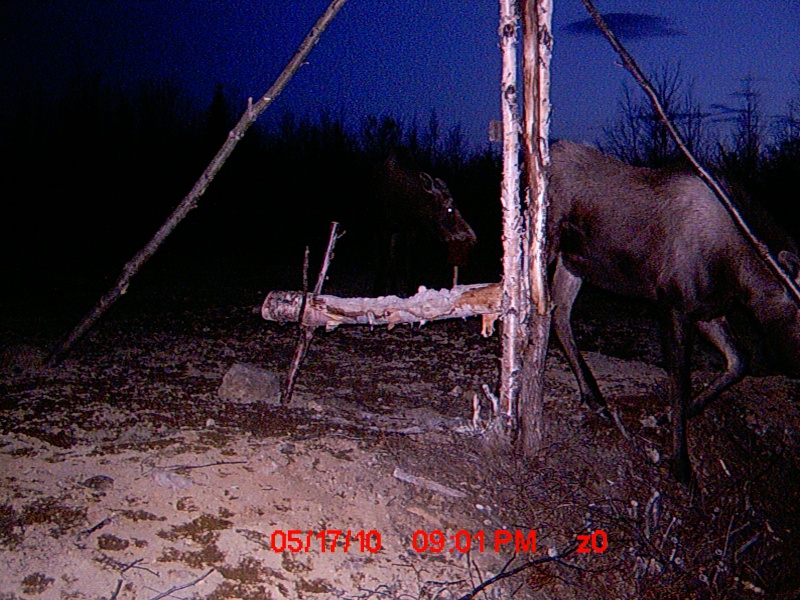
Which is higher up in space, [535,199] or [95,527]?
[535,199]

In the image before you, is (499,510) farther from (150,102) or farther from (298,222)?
(150,102)

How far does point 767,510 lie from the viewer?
4633 mm

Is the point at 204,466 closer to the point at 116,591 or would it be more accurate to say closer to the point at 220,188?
the point at 116,591

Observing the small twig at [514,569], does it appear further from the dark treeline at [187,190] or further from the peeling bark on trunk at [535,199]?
the dark treeline at [187,190]

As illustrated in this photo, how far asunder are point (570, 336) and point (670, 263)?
3.88 ft

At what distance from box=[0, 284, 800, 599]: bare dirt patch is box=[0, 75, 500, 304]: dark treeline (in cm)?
501

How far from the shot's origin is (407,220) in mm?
8883

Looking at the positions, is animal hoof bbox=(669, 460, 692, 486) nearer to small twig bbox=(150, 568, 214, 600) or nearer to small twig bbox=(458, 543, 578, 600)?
small twig bbox=(458, 543, 578, 600)

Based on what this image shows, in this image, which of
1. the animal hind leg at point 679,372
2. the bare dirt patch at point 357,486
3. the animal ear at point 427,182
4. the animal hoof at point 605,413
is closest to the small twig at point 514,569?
the bare dirt patch at point 357,486

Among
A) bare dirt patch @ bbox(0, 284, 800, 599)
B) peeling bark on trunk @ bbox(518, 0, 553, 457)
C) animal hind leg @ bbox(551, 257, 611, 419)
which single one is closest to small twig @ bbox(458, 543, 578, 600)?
bare dirt patch @ bbox(0, 284, 800, 599)

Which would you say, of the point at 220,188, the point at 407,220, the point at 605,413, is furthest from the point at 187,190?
the point at 605,413

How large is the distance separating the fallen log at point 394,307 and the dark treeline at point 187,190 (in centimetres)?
527
